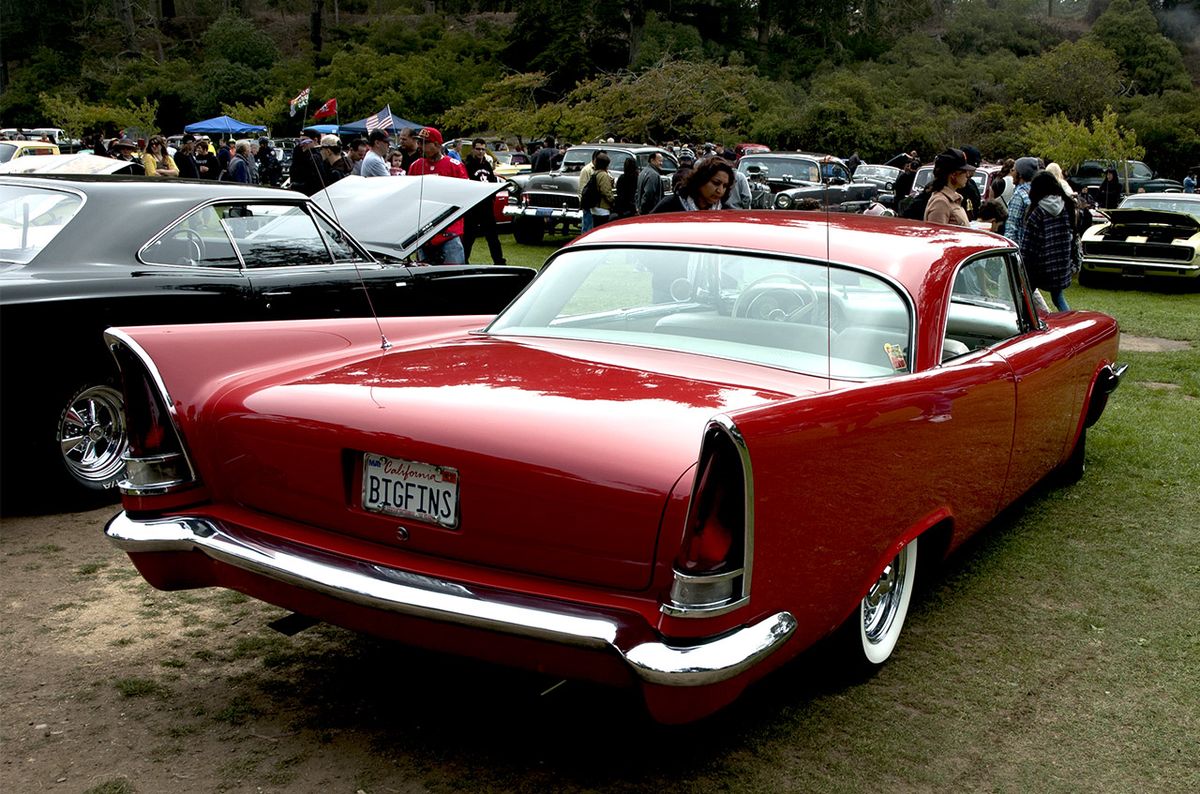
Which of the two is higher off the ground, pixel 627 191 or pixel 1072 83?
pixel 1072 83

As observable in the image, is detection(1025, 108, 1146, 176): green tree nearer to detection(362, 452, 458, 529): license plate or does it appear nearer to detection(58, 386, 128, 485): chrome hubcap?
detection(58, 386, 128, 485): chrome hubcap

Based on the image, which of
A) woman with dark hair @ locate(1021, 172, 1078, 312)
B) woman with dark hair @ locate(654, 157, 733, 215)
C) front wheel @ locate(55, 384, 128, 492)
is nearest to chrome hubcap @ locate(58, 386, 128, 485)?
front wheel @ locate(55, 384, 128, 492)

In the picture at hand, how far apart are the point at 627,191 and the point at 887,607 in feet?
38.8

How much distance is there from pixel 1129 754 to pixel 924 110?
1844 inches

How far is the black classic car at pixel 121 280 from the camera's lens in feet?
15.1

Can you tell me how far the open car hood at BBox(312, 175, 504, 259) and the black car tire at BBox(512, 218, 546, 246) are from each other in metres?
11.0

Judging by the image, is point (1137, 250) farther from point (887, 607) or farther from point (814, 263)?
point (887, 607)

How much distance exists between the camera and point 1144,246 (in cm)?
1446

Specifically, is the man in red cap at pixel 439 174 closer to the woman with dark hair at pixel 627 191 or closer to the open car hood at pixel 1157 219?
the woman with dark hair at pixel 627 191

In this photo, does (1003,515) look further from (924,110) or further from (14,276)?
(924,110)

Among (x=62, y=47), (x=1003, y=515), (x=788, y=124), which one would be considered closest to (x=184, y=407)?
(x=1003, y=515)

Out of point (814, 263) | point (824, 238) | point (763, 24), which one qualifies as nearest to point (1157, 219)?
point (824, 238)

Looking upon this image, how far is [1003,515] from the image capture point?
16.7ft

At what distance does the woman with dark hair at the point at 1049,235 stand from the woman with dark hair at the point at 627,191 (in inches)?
258
